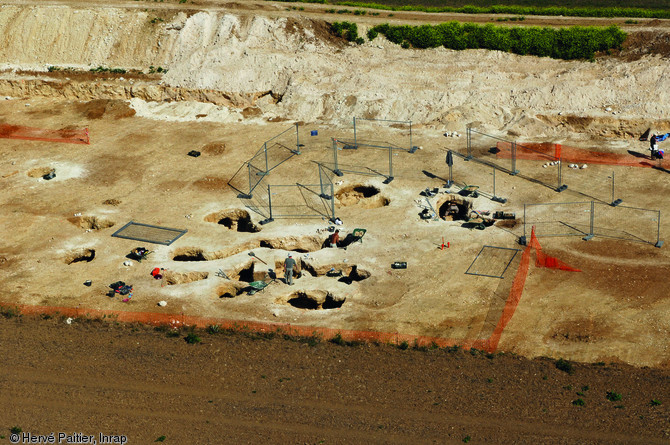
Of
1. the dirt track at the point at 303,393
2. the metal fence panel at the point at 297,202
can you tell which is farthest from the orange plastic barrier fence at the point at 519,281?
the metal fence panel at the point at 297,202

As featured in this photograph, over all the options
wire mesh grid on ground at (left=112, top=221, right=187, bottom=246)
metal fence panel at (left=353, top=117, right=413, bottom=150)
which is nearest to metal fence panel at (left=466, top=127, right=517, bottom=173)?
metal fence panel at (left=353, top=117, right=413, bottom=150)

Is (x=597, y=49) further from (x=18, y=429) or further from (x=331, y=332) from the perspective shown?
(x=18, y=429)

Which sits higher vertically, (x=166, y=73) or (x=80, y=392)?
(x=166, y=73)

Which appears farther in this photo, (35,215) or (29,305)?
(35,215)

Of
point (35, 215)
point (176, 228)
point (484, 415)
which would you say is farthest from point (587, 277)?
point (35, 215)

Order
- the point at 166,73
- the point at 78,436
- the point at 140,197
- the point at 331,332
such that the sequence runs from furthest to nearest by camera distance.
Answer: the point at 166,73, the point at 140,197, the point at 331,332, the point at 78,436

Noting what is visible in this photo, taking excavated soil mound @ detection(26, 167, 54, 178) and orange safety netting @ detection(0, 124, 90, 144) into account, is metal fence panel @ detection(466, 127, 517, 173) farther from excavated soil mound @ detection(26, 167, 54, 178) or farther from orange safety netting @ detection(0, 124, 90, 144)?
excavated soil mound @ detection(26, 167, 54, 178)

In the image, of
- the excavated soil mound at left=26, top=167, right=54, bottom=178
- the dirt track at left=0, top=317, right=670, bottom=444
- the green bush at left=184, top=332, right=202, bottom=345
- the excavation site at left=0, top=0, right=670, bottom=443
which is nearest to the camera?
the dirt track at left=0, top=317, right=670, bottom=444
